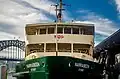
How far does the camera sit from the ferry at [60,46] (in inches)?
694

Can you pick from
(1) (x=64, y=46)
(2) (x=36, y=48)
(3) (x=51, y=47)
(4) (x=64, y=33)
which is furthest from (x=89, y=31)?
(2) (x=36, y=48)

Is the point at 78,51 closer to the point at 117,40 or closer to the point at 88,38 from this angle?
the point at 88,38

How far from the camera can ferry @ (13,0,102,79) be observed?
57.8 ft

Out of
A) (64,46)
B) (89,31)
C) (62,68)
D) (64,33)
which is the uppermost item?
(89,31)

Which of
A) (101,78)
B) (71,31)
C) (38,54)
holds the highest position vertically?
(71,31)

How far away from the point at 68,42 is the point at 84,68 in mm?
2628

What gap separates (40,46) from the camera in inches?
782

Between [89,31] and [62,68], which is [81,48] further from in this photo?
[62,68]

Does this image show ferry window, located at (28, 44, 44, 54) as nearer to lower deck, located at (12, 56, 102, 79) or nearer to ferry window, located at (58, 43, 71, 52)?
ferry window, located at (58, 43, 71, 52)

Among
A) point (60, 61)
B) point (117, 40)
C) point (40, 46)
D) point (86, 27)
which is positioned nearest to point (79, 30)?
point (86, 27)

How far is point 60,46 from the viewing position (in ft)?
64.1

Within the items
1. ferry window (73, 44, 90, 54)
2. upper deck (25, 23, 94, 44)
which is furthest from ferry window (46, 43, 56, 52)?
ferry window (73, 44, 90, 54)

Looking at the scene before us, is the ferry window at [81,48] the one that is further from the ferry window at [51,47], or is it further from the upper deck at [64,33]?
the ferry window at [51,47]

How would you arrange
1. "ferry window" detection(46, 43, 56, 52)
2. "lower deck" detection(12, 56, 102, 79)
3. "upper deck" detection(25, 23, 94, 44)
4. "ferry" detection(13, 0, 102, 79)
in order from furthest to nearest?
"upper deck" detection(25, 23, 94, 44)
"ferry window" detection(46, 43, 56, 52)
"ferry" detection(13, 0, 102, 79)
"lower deck" detection(12, 56, 102, 79)
